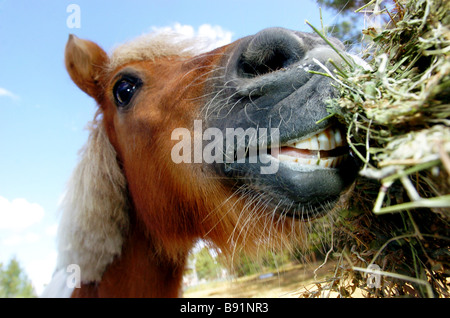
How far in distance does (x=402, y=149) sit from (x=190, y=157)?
4.32 feet

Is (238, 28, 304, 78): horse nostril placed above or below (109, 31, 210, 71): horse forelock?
below

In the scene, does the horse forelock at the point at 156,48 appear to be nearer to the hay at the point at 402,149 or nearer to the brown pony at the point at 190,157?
the brown pony at the point at 190,157

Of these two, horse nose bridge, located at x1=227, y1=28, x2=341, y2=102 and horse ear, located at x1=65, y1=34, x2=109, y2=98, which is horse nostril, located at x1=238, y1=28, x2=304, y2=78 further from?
horse ear, located at x1=65, y1=34, x2=109, y2=98

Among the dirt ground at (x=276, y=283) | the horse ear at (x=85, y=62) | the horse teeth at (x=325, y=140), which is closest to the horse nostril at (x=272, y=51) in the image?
the horse teeth at (x=325, y=140)

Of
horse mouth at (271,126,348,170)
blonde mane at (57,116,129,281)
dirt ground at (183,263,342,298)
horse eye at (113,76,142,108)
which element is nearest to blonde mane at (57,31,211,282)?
blonde mane at (57,116,129,281)

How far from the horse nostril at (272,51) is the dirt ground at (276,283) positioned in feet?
4.07

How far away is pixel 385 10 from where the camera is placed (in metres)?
1.42

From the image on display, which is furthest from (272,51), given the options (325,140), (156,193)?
(156,193)

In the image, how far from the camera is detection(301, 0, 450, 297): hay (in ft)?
2.72

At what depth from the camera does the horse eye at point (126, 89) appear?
2492 mm

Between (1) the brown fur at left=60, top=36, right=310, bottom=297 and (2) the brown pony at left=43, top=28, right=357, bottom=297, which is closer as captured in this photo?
(2) the brown pony at left=43, top=28, right=357, bottom=297

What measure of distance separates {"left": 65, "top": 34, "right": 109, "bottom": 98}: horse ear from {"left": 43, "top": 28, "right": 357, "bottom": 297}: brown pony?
1 centimetres

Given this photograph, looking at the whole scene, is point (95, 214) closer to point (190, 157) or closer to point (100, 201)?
point (100, 201)

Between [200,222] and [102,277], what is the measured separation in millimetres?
1489
